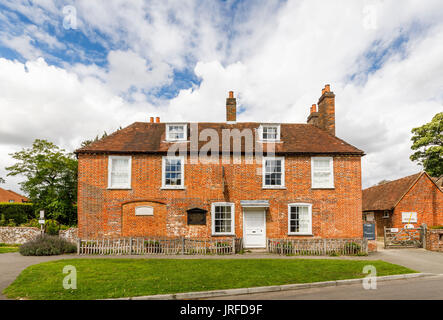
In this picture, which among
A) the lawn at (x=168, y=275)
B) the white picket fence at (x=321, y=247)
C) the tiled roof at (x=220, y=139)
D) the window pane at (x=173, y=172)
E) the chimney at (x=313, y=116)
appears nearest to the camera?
the lawn at (x=168, y=275)

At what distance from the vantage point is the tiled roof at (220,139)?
1822 centimetres

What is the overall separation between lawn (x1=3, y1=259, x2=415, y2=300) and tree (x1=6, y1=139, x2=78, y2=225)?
1363cm

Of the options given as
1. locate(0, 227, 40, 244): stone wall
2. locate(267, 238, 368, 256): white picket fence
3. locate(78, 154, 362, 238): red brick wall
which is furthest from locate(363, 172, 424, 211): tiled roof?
locate(0, 227, 40, 244): stone wall

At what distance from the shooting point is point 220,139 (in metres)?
19.4

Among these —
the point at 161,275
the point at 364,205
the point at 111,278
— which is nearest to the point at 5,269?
the point at 111,278

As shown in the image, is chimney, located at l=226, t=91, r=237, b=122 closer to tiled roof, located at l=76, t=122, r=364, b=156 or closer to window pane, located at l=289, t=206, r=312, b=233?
tiled roof, located at l=76, t=122, r=364, b=156

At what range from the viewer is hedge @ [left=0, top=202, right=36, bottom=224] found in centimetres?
2620

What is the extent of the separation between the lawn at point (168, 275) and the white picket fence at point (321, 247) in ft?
6.73

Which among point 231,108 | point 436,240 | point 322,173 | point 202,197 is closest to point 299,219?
point 322,173

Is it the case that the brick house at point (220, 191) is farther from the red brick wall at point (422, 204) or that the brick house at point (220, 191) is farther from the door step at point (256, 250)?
the red brick wall at point (422, 204)

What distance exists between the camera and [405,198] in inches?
910

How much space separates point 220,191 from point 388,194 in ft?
56.2

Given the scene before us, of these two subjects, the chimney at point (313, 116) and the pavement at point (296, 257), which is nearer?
the pavement at point (296, 257)

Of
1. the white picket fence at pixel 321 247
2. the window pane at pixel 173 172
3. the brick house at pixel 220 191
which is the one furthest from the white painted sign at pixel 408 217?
the window pane at pixel 173 172
